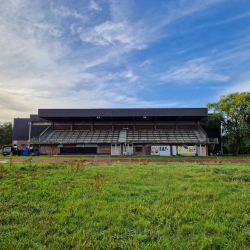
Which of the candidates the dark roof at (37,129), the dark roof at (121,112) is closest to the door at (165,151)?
the dark roof at (121,112)

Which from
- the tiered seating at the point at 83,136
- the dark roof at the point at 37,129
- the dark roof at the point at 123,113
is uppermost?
the dark roof at the point at 123,113

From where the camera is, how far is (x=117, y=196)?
22.2 ft

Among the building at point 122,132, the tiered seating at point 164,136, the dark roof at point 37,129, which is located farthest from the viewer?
the dark roof at point 37,129

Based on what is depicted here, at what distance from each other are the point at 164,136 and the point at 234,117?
1451 centimetres

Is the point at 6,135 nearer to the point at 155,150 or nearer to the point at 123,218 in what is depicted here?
the point at 155,150

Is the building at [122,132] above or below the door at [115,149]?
above

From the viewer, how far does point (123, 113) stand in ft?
129

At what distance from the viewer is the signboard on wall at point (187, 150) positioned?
3550cm

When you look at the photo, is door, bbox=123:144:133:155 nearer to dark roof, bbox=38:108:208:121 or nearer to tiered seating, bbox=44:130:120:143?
tiered seating, bbox=44:130:120:143

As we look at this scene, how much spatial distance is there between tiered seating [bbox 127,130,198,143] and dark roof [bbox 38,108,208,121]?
4.32 m

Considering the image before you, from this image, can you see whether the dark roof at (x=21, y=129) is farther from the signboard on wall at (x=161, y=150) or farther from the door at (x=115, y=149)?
the signboard on wall at (x=161, y=150)

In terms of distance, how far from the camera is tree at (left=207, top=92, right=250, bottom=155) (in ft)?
111

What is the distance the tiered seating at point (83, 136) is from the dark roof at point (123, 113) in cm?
446

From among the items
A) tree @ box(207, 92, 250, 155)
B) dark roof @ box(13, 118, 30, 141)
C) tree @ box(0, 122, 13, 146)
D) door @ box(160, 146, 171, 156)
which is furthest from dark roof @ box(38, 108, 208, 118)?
tree @ box(0, 122, 13, 146)
